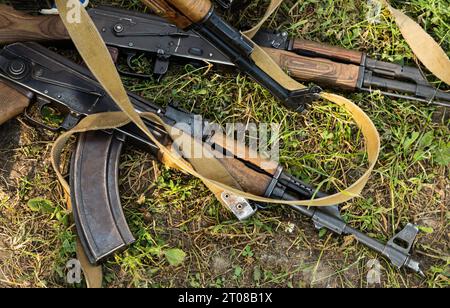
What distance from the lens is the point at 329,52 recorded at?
400 cm

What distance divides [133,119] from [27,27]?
101 cm

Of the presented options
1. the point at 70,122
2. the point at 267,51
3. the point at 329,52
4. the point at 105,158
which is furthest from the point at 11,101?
the point at 329,52

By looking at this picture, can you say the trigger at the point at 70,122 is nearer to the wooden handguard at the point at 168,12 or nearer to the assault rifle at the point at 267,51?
the assault rifle at the point at 267,51

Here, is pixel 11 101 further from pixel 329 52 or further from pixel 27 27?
pixel 329 52

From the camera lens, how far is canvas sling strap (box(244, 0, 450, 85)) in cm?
404

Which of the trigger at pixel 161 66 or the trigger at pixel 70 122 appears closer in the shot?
the trigger at pixel 70 122

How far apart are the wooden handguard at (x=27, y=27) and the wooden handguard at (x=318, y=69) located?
142cm

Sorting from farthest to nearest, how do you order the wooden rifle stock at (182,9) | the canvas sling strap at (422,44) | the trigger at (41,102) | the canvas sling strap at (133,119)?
1. the canvas sling strap at (422,44)
2. the trigger at (41,102)
3. the canvas sling strap at (133,119)
4. the wooden rifle stock at (182,9)

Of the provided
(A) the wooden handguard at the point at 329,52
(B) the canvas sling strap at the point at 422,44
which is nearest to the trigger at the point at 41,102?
(B) the canvas sling strap at the point at 422,44

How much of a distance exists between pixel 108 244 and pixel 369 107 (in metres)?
2.02

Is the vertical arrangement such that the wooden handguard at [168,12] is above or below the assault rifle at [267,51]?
above

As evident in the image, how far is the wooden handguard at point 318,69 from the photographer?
3.95 meters

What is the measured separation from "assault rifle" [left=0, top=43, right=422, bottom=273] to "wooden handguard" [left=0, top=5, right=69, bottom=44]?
0.07 metres
